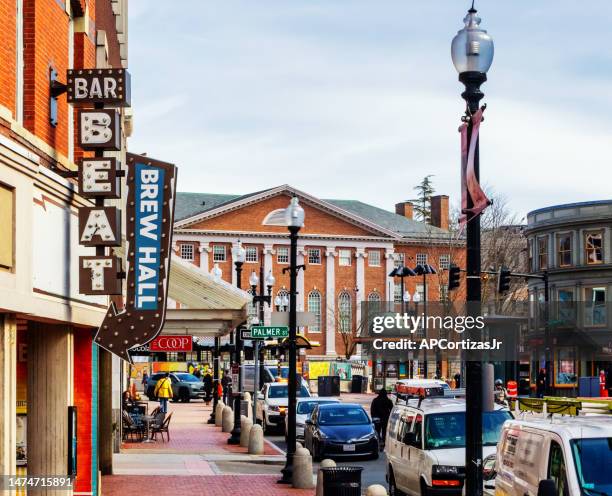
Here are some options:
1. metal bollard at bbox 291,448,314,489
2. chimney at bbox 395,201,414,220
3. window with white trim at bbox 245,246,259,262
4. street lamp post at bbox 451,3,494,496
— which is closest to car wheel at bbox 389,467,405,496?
metal bollard at bbox 291,448,314,489

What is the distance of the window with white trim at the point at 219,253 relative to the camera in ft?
350

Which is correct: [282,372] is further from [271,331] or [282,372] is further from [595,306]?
[271,331]

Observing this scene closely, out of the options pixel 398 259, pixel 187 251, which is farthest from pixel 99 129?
pixel 398 259

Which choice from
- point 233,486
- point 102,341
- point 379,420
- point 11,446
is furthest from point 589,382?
point 11,446

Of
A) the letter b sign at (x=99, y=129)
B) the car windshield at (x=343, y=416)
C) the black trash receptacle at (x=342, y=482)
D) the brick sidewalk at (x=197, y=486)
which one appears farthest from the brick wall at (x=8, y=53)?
the car windshield at (x=343, y=416)

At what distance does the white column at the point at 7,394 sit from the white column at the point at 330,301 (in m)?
97.3

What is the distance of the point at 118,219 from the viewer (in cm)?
1423

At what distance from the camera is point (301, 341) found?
3469 cm

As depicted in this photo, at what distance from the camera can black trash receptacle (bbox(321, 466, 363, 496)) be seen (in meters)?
17.2

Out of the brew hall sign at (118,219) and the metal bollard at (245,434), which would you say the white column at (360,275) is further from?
the brew hall sign at (118,219)

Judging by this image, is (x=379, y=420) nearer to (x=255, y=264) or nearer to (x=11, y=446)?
(x=11, y=446)

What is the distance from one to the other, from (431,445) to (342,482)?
84.7 inches

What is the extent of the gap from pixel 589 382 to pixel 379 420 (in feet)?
58.6

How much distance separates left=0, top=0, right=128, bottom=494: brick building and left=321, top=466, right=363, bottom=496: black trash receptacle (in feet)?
11.4
